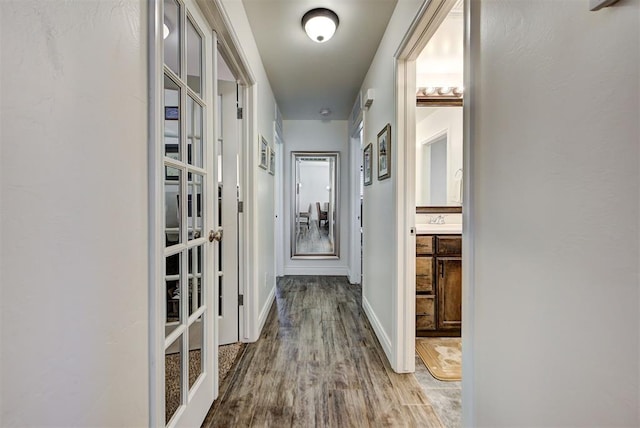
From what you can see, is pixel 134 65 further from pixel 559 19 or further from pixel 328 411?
pixel 328 411

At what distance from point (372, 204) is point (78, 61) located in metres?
2.46

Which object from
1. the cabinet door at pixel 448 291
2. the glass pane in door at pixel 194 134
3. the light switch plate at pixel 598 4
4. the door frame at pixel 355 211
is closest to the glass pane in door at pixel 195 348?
the glass pane in door at pixel 194 134

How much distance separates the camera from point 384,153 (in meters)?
2.35

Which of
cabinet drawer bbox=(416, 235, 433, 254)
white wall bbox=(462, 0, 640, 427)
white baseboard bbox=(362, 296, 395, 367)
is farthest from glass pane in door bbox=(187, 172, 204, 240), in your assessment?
cabinet drawer bbox=(416, 235, 433, 254)

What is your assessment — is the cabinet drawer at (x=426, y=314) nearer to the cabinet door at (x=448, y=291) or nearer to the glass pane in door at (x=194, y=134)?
the cabinet door at (x=448, y=291)

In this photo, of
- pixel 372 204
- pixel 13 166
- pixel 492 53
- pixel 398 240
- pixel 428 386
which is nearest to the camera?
pixel 13 166

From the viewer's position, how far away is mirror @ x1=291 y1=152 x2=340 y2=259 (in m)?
4.66

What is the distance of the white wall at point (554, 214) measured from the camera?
0.59 metres

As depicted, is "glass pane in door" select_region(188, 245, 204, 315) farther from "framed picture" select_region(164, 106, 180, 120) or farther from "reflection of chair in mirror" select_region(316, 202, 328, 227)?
"reflection of chair in mirror" select_region(316, 202, 328, 227)

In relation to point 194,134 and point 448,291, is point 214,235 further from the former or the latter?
point 448,291

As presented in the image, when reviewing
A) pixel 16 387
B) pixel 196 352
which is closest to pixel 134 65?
pixel 16 387

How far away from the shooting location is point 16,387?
0.53 metres

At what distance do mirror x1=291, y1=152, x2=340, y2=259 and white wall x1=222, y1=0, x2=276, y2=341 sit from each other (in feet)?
4.65

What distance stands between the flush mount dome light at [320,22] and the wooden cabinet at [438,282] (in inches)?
65.4
